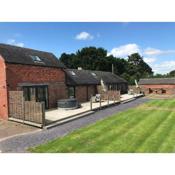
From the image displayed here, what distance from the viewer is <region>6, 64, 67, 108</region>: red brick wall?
15742 millimetres

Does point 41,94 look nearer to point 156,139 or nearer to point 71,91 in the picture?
point 71,91

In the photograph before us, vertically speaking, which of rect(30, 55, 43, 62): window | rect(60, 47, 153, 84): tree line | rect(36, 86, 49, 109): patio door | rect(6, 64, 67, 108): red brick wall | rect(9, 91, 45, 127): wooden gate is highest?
rect(60, 47, 153, 84): tree line

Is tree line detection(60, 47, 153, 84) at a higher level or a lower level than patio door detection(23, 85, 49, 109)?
higher

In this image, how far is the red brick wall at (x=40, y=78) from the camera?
1574cm

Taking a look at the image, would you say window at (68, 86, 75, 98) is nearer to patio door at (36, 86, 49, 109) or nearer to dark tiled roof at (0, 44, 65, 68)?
dark tiled roof at (0, 44, 65, 68)

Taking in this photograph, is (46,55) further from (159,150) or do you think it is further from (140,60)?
(140,60)

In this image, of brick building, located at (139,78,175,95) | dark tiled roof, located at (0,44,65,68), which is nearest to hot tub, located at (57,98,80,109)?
dark tiled roof, located at (0,44,65,68)

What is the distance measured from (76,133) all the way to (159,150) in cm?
438

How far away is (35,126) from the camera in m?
12.7

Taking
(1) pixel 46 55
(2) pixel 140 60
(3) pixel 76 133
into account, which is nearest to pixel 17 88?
(1) pixel 46 55

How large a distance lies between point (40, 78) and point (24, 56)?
219 centimetres

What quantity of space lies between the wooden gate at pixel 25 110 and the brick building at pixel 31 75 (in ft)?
2.42

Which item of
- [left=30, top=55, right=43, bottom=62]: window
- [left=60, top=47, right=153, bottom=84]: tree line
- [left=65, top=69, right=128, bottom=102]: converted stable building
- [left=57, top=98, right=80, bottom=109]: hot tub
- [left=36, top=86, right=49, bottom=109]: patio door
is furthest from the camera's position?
[left=60, top=47, right=153, bottom=84]: tree line

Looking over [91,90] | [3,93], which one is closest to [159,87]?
[91,90]
